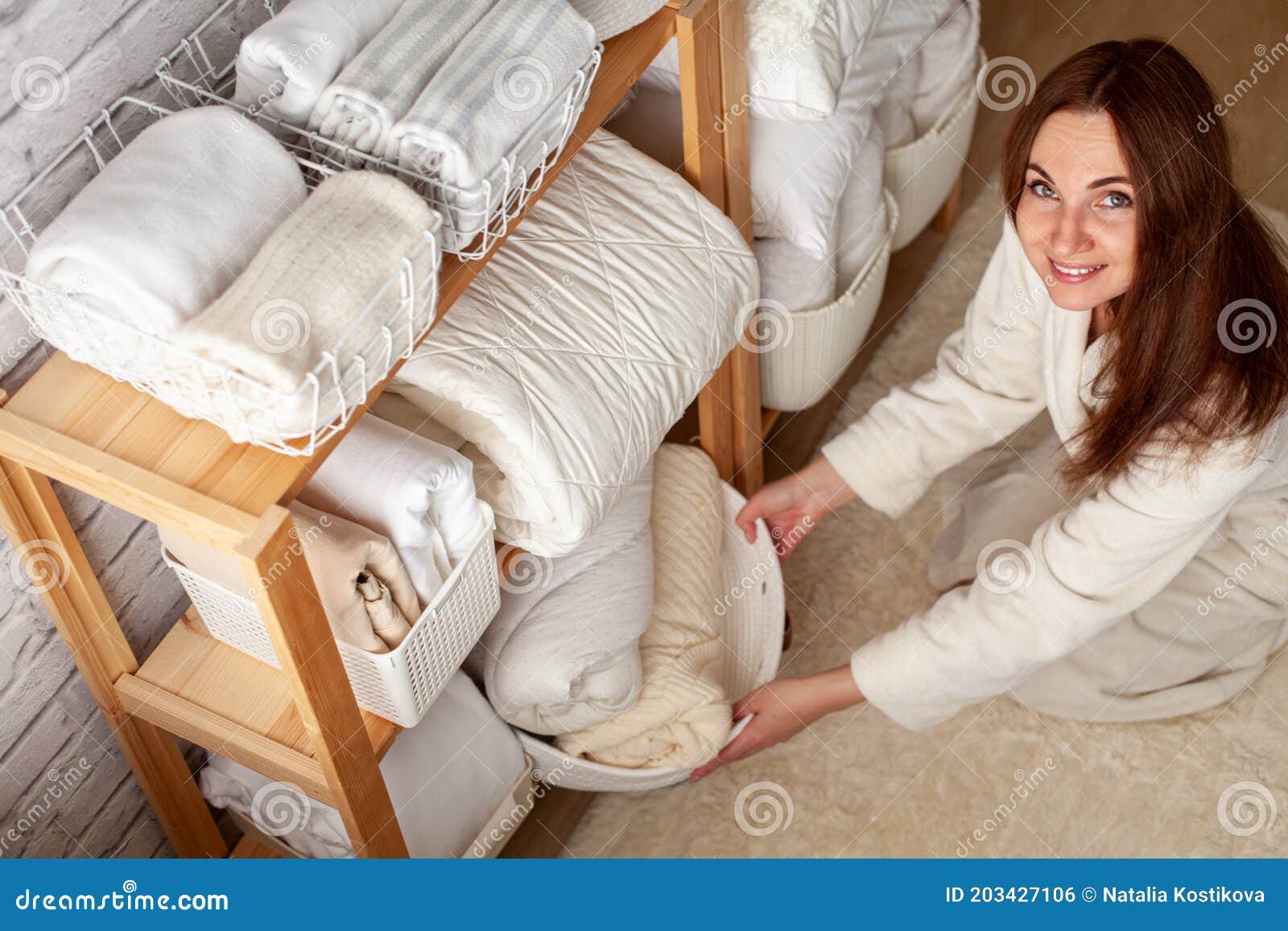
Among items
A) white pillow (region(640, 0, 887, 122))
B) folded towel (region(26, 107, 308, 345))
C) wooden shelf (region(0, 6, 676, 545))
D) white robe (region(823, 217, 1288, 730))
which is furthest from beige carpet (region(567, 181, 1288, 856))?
folded towel (region(26, 107, 308, 345))

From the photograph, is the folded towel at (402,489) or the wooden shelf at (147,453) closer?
the wooden shelf at (147,453)

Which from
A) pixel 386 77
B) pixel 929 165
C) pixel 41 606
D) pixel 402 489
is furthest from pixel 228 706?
pixel 929 165

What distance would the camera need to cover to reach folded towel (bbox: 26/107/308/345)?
3.07ft

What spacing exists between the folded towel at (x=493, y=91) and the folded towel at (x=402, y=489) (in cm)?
25

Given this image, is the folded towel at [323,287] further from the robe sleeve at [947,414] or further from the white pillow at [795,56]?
the robe sleeve at [947,414]

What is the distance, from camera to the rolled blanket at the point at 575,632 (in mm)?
1471

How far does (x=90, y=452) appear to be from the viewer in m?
1.01

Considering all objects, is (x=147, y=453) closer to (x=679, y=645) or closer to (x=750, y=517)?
(x=679, y=645)

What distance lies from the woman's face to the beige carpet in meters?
0.66

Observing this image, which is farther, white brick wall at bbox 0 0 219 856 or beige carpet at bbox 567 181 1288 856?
beige carpet at bbox 567 181 1288 856

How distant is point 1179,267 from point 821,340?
1.89 feet

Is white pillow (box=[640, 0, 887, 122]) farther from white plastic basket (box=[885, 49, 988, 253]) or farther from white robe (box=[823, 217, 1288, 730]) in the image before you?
white plastic basket (box=[885, 49, 988, 253])

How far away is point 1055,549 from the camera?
1.52m

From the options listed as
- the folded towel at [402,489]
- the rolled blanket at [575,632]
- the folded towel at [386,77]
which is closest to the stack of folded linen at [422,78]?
the folded towel at [386,77]
